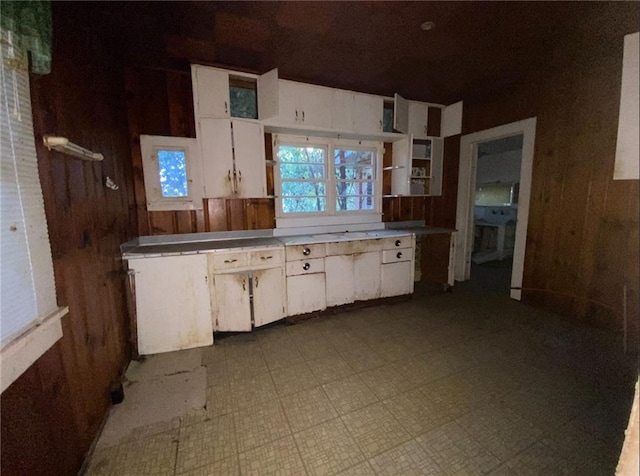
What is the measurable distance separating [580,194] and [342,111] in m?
2.49

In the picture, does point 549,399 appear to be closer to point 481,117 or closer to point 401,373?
point 401,373

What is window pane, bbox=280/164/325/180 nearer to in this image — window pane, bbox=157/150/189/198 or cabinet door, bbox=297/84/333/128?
cabinet door, bbox=297/84/333/128

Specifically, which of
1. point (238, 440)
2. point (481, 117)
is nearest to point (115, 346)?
point (238, 440)

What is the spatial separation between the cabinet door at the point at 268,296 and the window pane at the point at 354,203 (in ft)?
4.15

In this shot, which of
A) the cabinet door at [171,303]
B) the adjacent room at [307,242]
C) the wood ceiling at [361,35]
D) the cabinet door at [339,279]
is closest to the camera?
the adjacent room at [307,242]

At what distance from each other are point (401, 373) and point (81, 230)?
2184 mm

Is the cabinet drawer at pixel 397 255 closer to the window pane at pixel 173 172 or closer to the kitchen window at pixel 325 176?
the kitchen window at pixel 325 176

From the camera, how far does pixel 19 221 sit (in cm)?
92

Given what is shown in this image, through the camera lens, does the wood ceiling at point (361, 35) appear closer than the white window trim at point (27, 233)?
No

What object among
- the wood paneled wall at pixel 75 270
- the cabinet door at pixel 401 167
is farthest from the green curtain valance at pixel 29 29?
the cabinet door at pixel 401 167

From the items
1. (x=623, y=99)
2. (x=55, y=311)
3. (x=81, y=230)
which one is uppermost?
(x=623, y=99)

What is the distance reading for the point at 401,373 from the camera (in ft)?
6.15

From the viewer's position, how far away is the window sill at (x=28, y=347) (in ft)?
2.60

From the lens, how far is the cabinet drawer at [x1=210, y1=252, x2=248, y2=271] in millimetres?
2264
